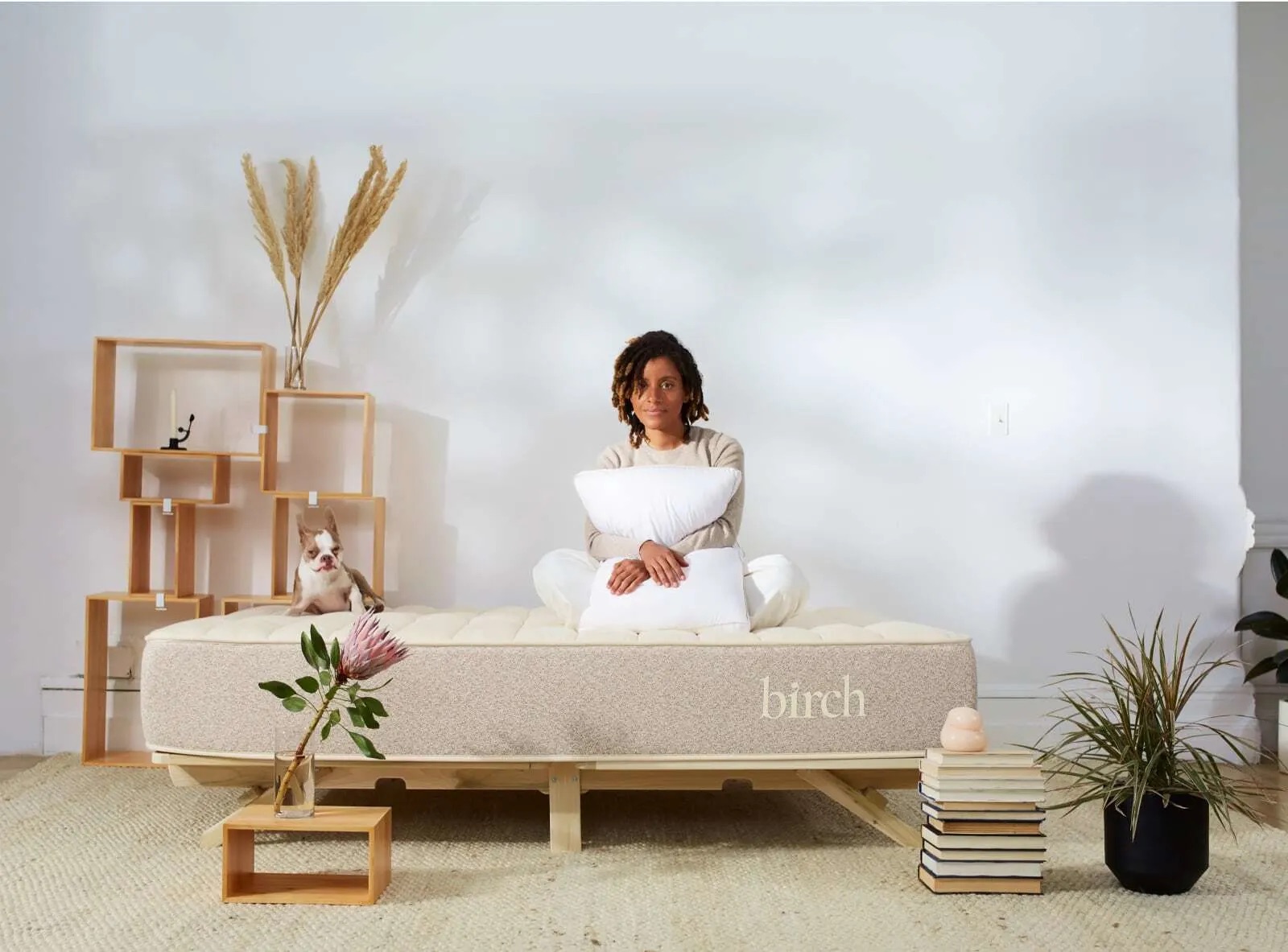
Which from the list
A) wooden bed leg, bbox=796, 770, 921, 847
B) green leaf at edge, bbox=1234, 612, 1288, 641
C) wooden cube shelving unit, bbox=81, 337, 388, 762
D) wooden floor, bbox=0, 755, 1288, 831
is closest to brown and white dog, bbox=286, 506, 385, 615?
wooden cube shelving unit, bbox=81, 337, 388, 762

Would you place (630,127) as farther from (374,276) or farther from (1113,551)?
(1113,551)

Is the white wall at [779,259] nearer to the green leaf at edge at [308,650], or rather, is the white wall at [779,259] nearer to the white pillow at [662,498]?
the white pillow at [662,498]

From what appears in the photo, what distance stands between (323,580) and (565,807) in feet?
2.81

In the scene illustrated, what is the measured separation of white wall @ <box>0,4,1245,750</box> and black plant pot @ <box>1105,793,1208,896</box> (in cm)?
136

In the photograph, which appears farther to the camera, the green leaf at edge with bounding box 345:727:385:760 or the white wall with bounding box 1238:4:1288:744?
the white wall with bounding box 1238:4:1288:744

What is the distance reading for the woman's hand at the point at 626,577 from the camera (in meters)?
2.21

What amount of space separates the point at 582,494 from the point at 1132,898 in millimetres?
1346

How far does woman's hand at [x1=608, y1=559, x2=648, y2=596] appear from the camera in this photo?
221 cm

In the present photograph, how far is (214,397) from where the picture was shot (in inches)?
123

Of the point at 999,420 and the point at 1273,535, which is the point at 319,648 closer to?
the point at 999,420

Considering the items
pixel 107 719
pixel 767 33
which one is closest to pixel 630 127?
pixel 767 33

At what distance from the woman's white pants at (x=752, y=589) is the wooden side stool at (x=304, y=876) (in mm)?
584

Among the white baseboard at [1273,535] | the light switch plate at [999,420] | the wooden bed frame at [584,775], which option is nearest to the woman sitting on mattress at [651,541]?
the wooden bed frame at [584,775]

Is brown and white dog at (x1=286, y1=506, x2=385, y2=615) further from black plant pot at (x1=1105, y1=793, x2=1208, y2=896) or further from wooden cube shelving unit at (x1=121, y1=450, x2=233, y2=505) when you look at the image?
black plant pot at (x1=1105, y1=793, x2=1208, y2=896)
